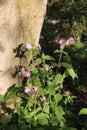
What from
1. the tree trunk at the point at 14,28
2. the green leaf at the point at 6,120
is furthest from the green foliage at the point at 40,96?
the tree trunk at the point at 14,28

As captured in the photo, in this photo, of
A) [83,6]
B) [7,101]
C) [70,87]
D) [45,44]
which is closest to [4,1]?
[7,101]

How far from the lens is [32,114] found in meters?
3.44

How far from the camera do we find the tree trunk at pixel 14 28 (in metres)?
3.47

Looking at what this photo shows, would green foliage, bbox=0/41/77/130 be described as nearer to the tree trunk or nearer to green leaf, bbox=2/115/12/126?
green leaf, bbox=2/115/12/126

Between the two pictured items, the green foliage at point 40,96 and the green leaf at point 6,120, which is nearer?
the green foliage at point 40,96

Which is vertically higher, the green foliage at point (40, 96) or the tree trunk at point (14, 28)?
the tree trunk at point (14, 28)

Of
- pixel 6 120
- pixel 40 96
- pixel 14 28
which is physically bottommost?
pixel 6 120

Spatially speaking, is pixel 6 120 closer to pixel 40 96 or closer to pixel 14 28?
pixel 40 96

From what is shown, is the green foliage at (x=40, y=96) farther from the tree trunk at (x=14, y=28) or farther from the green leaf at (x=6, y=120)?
the tree trunk at (x=14, y=28)

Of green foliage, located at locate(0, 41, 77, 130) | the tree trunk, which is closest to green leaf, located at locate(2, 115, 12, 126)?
green foliage, located at locate(0, 41, 77, 130)

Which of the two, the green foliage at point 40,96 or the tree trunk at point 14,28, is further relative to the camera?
the tree trunk at point 14,28

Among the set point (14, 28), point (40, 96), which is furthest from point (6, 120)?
point (14, 28)

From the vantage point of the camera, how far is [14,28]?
3.57 m

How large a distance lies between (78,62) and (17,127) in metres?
1.79
